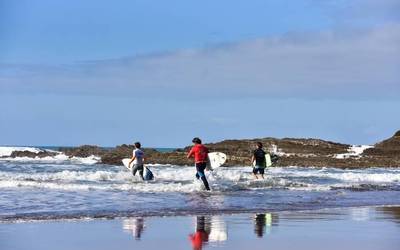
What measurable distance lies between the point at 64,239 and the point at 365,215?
7.64 m

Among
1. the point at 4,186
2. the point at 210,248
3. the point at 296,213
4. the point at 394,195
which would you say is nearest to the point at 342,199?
the point at 394,195

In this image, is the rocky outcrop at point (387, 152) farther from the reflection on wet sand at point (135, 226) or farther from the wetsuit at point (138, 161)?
the reflection on wet sand at point (135, 226)

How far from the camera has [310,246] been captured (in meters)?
10.4

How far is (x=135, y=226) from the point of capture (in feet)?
42.0

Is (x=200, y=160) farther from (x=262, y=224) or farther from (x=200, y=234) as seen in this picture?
(x=200, y=234)

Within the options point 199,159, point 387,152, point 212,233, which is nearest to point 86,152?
point 387,152

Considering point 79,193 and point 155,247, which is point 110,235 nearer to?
point 155,247

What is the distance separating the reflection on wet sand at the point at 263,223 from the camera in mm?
12118

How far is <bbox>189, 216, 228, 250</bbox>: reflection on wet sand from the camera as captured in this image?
35.2 feet

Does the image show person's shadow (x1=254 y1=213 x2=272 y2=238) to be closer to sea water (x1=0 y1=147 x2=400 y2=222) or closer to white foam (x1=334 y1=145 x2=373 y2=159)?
sea water (x1=0 y1=147 x2=400 y2=222)

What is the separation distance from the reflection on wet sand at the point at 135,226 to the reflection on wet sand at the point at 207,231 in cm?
93

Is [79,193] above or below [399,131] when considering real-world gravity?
below

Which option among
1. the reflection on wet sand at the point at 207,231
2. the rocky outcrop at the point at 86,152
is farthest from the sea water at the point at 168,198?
the rocky outcrop at the point at 86,152

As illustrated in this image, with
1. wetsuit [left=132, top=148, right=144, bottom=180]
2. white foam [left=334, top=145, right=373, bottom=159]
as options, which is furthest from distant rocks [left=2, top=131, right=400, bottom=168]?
wetsuit [left=132, top=148, right=144, bottom=180]
